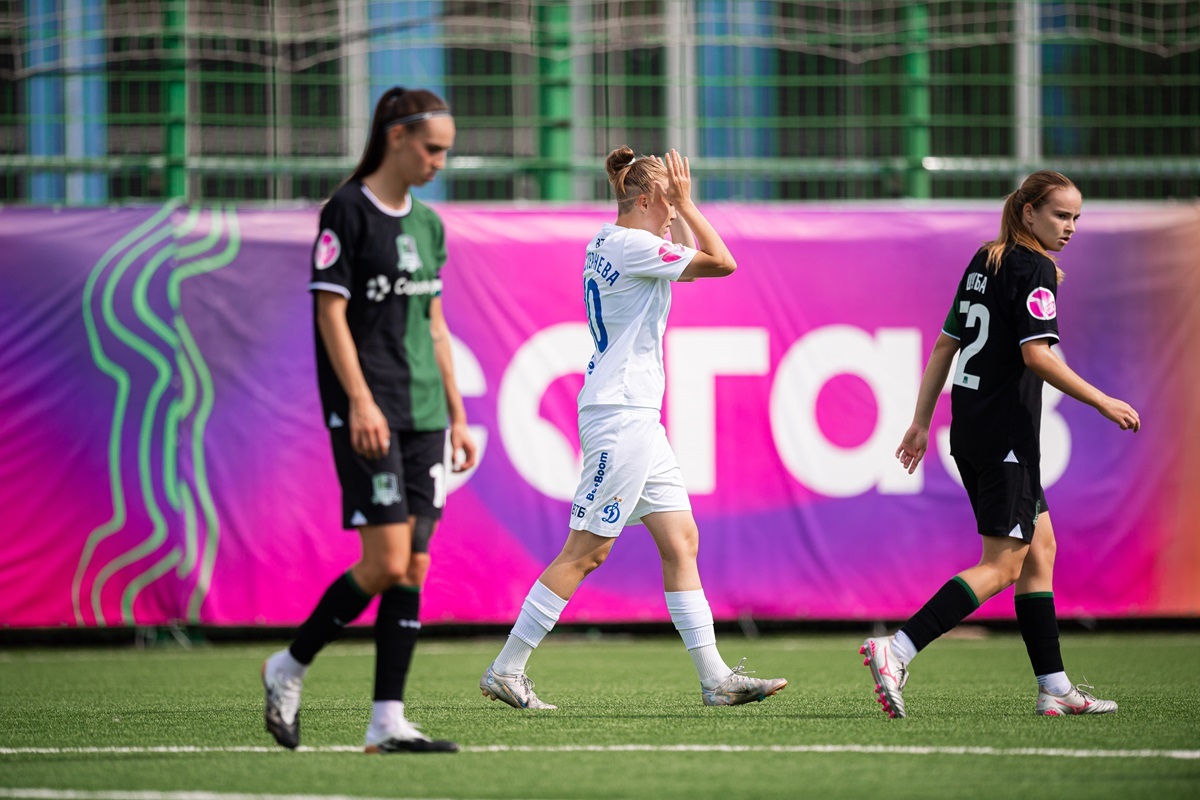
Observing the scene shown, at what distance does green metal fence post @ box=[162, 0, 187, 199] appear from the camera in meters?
10.5

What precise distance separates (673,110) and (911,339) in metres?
2.16

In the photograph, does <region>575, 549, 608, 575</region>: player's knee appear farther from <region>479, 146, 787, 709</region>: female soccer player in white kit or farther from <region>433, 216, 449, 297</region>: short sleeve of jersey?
<region>433, 216, 449, 297</region>: short sleeve of jersey

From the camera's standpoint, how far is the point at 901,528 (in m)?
10.0

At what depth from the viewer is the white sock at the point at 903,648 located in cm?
578

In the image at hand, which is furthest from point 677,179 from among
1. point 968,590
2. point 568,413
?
point 568,413

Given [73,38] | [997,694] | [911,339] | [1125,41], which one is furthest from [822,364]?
[73,38]

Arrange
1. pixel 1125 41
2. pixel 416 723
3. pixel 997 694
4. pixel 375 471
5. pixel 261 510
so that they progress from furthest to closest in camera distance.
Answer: pixel 1125 41 → pixel 261 510 → pixel 997 694 → pixel 416 723 → pixel 375 471

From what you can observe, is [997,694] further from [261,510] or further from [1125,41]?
[1125,41]

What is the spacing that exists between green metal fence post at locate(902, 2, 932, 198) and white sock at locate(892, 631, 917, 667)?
5589 millimetres

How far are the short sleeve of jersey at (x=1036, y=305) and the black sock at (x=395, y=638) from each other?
7.65ft

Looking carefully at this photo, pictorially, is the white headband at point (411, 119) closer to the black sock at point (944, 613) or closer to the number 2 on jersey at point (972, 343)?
the number 2 on jersey at point (972, 343)

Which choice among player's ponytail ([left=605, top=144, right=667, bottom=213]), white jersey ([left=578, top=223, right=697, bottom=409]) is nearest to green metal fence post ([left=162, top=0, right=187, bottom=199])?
player's ponytail ([left=605, top=144, right=667, bottom=213])

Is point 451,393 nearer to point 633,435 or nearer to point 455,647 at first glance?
point 633,435

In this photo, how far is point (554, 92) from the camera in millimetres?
10711
